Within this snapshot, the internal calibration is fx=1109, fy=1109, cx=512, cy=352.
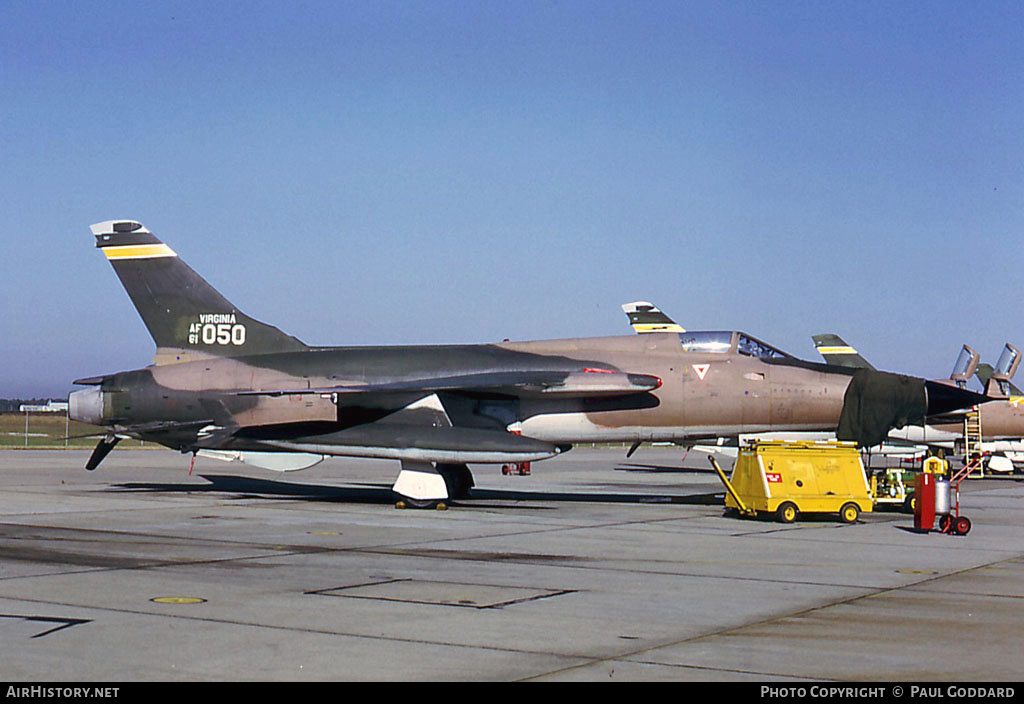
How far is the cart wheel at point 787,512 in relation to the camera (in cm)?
1730

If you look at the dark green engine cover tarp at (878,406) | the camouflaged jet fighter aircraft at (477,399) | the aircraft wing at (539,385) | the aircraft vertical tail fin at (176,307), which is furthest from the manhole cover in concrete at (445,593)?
the aircraft vertical tail fin at (176,307)

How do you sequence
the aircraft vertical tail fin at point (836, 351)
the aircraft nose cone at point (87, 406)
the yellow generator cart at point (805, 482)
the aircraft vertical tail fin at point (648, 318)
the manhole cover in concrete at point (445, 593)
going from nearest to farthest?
1. the manhole cover in concrete at point (445, 593)
2. the yellow generator cart at point (805, 482)
3. the aircraft nose cone at point (87, 406)
4. the aircraft vertical tail fin at point (648, 318)
5. the aircraft vertical tail fin at point (836, 351)

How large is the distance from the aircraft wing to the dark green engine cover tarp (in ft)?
10.9

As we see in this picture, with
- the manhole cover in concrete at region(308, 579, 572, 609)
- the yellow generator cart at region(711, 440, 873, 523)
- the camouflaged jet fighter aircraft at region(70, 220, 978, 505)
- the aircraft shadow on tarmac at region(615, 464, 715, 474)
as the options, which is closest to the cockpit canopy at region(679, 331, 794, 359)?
the camouflaged jet fighter aircraft at region(70, 220, 978, 505)

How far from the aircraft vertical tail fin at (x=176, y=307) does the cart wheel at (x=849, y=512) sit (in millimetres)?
10292

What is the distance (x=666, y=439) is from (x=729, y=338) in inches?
83.8

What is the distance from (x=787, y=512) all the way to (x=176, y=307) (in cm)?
1216

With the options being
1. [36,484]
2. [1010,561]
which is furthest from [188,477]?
[1010,561]

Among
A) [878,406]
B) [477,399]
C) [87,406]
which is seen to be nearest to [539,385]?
[477,399]

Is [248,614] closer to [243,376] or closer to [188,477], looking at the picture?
[243,376]

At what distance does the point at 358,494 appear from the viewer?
Result: 2362 cm

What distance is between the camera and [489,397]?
19.7m

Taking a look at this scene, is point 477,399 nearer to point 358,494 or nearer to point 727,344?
point 727,344

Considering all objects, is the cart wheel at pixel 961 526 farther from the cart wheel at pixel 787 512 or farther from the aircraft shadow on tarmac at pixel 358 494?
the aircraft shadow on tarmac at pixel 358 494
